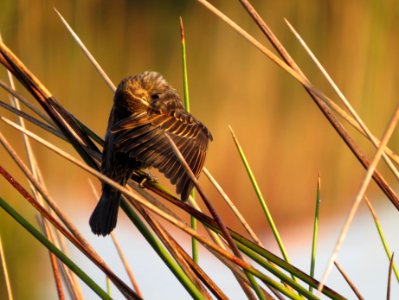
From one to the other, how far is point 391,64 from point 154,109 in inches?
262

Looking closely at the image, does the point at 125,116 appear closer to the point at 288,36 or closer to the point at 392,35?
the point at 288,36

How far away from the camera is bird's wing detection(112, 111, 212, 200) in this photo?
2.49 meters

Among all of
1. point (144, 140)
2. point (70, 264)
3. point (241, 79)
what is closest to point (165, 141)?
point (144, 140)

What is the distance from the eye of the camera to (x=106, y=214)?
2.56 meters

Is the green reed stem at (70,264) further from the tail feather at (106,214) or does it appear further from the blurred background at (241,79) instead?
the blurred background at (241,79)

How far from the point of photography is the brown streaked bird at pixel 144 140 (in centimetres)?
254

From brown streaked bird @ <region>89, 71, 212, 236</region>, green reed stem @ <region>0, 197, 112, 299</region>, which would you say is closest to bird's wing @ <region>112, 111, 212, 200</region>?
brown streaked bird @ <region>89, 71, 212, 236</region>

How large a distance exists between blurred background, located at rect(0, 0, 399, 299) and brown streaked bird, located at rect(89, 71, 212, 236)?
3.74m

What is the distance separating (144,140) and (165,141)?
0.07 metres

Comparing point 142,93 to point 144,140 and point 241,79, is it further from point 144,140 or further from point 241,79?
point 241,79

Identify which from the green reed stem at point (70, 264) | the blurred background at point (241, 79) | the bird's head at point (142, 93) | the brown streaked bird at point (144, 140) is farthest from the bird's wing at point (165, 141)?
the blurred background at point (241, 79)

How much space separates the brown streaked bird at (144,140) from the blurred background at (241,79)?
3.74 m

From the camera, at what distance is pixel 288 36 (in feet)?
29.0

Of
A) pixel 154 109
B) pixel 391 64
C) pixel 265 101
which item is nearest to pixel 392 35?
pixel 391 64
